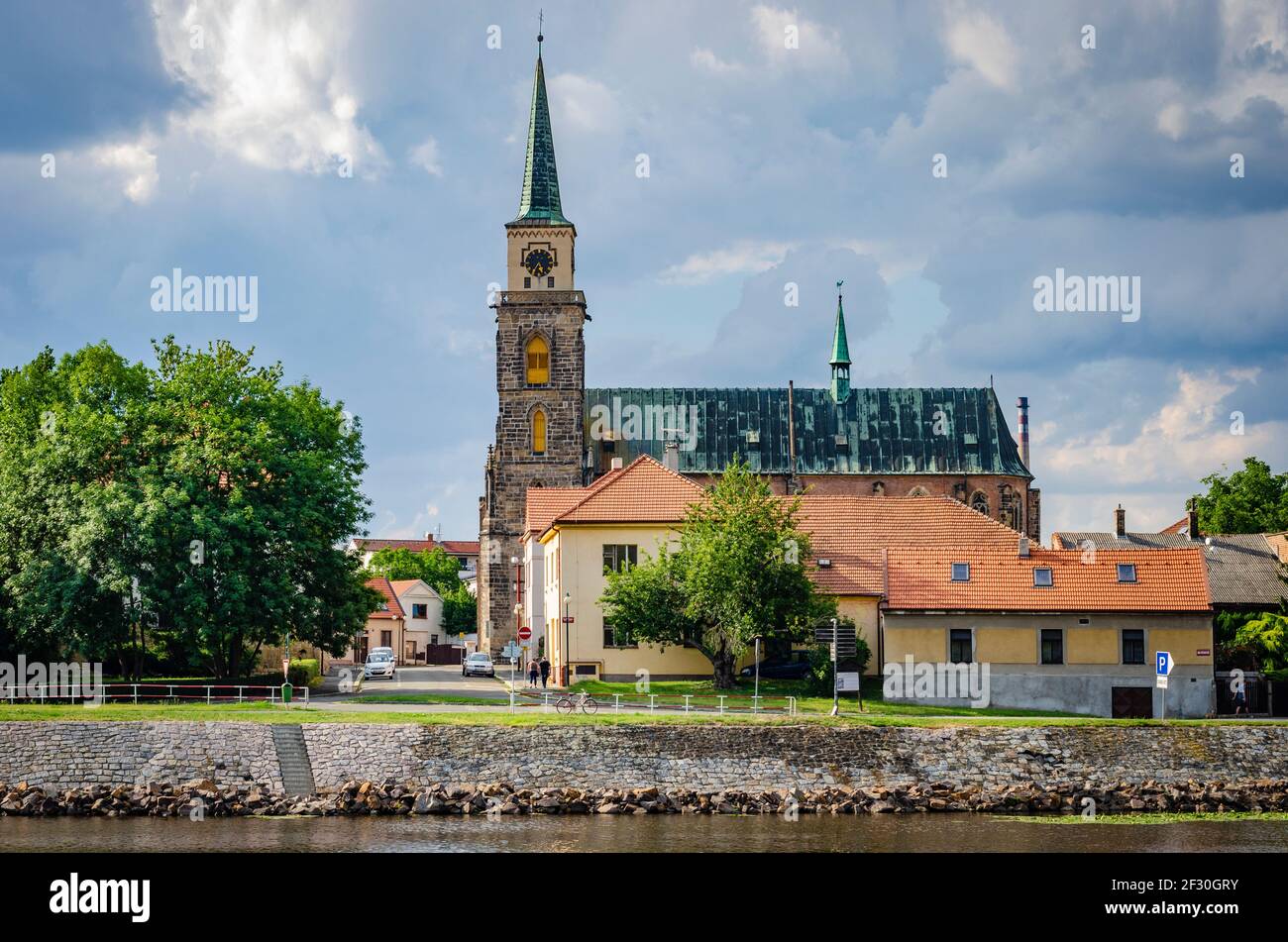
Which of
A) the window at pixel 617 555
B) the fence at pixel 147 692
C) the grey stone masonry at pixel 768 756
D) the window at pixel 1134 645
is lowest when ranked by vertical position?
the grey stone masonry at pixel 768 756

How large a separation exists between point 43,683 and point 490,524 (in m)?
38.3

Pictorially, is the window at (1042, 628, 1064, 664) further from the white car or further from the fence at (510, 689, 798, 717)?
the white car

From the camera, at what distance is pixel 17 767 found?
1486 inches

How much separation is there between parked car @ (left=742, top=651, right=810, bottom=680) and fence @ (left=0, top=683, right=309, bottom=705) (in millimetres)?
16236

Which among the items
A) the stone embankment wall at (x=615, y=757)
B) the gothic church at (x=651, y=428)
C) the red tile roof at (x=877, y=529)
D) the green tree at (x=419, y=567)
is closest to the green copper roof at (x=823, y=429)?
the gothic church at (x=651, y=428)

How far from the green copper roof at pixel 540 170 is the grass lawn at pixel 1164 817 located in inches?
2367

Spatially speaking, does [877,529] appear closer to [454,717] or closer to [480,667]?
[480,667]

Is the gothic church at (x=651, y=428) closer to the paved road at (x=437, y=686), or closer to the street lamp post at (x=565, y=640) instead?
the paved road at (x=437, y=686)

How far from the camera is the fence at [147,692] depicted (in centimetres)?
4559
